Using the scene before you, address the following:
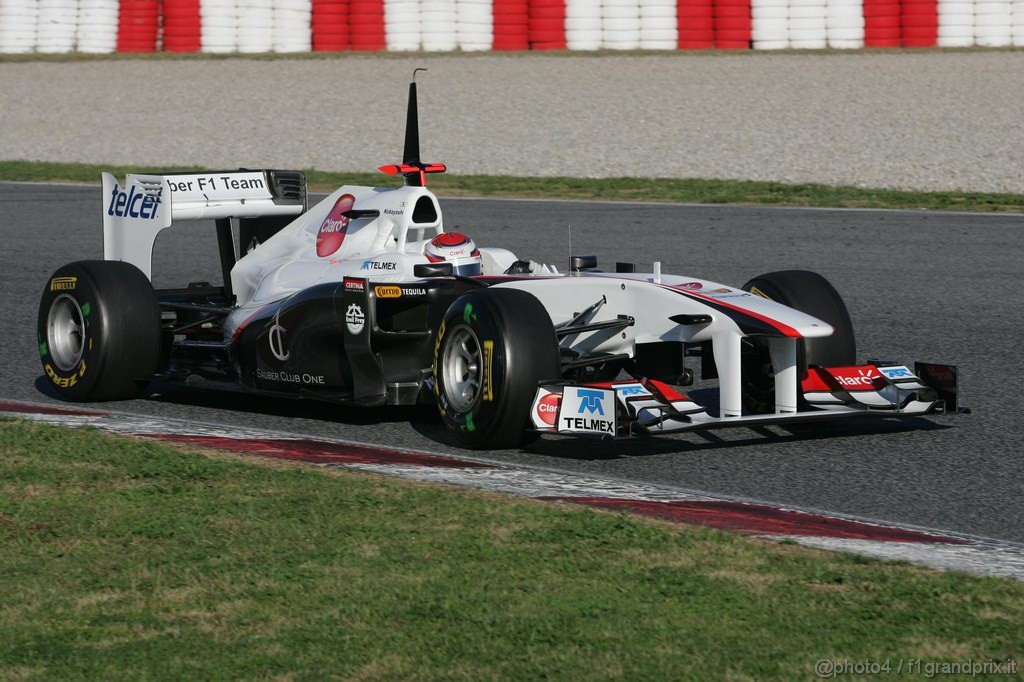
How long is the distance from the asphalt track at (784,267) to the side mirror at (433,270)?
2.32ft

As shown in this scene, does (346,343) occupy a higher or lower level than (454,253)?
lower

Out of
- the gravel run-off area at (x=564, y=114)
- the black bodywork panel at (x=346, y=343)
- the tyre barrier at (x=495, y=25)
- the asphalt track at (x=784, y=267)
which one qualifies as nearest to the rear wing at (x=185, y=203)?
the asphalt track at (x=784, y=267)

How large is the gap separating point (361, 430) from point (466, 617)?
3082 millimetres

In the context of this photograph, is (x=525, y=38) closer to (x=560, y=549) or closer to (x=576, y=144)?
(x=576, y=144)

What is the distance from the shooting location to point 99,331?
768 centimetres

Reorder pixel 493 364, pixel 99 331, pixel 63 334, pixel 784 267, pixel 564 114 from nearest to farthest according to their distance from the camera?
pixel 493 364 < pixel 99 331 < pixel 63 334 < pixel 784 267 < pixel 564 114

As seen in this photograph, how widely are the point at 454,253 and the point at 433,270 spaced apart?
0.28 meters

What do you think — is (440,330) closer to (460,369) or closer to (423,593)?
(460,369)

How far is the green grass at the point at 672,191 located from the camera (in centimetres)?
1554

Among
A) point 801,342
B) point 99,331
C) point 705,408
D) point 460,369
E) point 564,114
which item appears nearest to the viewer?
point 705,408

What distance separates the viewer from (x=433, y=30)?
2673cm

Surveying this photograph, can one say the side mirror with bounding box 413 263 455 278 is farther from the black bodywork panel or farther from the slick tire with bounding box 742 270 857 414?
the slick tire with bounding box 742 270 857 414

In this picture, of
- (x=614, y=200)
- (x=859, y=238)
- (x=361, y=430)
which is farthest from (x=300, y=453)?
(x=614, y=200)

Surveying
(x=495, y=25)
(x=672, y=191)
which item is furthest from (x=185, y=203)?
(x=495, y=25)
